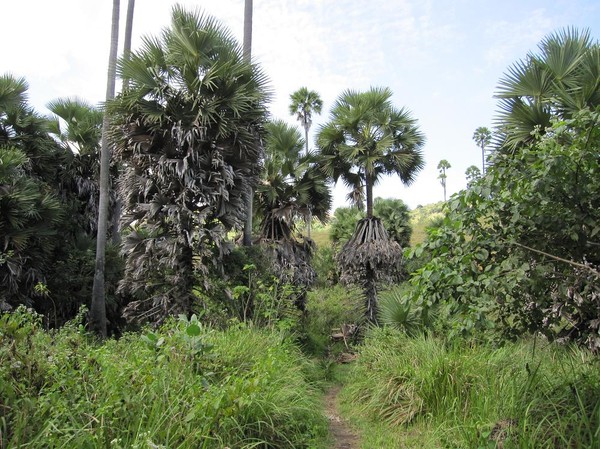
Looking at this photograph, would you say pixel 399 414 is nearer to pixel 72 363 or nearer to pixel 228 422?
pixel 228 422

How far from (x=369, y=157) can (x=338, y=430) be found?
8612 millimetres

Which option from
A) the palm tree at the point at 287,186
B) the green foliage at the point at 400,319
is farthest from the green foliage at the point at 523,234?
the palm tree at the point at 287,186

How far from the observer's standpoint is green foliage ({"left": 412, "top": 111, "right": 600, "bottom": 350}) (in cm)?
314

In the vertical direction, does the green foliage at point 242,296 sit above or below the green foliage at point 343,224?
below

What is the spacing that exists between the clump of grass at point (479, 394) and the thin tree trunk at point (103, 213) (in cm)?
723

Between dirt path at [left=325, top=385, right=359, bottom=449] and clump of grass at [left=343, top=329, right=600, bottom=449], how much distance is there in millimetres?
241

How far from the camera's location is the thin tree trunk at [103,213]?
38.2 feet

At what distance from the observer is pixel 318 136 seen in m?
14.1

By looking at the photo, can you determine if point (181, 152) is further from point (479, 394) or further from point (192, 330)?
point (479, 394)

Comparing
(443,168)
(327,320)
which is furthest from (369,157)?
(443,168)

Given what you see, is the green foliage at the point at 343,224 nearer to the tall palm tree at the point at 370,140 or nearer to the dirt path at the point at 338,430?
the tall palm tree at the point at 370,140

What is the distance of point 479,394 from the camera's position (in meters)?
4.92

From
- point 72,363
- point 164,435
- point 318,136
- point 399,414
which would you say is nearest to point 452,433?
point 399,414

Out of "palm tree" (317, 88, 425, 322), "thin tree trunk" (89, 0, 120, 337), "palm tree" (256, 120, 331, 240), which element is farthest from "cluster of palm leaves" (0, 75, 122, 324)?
"palm tree" (317, 88, 425, 322)
